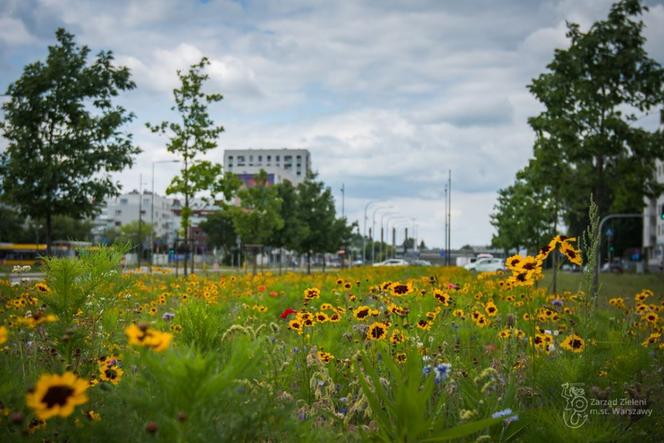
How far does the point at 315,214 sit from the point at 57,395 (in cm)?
4583

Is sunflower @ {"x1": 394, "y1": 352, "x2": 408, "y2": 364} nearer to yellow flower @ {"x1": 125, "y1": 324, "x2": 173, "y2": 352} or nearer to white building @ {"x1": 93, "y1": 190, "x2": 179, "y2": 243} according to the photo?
yellow flower @ {"x1": 125, "y1": 324, "x2": 173, "y2": 352}

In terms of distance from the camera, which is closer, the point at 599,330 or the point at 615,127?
the point at 599,330

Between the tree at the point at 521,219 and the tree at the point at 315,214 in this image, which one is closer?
the tree at the point at 521,219

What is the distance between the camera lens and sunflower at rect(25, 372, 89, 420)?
71.2 inches

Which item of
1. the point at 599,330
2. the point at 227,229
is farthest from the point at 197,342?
the point at 227,229

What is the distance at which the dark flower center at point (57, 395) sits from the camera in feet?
6.10

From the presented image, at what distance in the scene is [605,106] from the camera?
1925cm

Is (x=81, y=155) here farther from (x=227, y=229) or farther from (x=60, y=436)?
(x=227, y=229)

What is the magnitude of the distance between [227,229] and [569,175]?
284 feet

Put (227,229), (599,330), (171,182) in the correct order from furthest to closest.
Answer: (227,229), (171,182), (599,330)

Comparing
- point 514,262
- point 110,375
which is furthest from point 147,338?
point 514,262

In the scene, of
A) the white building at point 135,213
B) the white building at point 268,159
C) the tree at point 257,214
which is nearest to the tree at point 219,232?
the white building at point 135,213

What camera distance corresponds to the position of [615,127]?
19031 millimetres

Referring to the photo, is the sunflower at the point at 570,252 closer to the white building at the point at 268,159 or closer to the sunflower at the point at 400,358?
the sunflower at the point at 400,358
